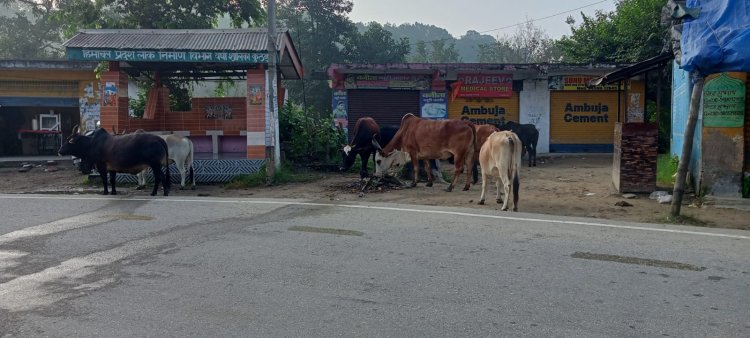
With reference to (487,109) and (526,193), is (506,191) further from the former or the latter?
(487,109)

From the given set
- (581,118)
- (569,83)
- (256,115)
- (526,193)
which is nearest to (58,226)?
(256,115)

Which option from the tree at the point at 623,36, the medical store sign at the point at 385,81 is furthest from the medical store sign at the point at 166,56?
the tree at the point at 623,36

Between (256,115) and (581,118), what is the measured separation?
12968 millimetres

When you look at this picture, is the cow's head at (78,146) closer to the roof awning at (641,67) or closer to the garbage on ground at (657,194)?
the roof awning at (641,67)

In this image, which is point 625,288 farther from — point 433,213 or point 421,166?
point 421,166

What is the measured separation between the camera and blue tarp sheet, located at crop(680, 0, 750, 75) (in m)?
9.11

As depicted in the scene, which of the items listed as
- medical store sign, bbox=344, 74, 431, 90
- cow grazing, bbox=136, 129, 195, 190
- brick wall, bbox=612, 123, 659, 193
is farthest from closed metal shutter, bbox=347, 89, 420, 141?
brick wall, bbox=612, 123, 659, 193

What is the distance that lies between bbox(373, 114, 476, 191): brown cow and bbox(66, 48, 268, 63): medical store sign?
141 inches

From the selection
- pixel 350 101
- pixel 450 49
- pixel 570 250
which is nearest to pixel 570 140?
pixel 350 101

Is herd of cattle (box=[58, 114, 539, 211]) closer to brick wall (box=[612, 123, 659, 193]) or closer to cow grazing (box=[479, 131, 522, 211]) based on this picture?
cow grazing (box=[479, 131, 522, 211])

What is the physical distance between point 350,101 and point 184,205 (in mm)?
12470

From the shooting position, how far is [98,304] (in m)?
5.17

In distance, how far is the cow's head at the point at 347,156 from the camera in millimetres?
15406

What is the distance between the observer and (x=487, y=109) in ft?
75.7
